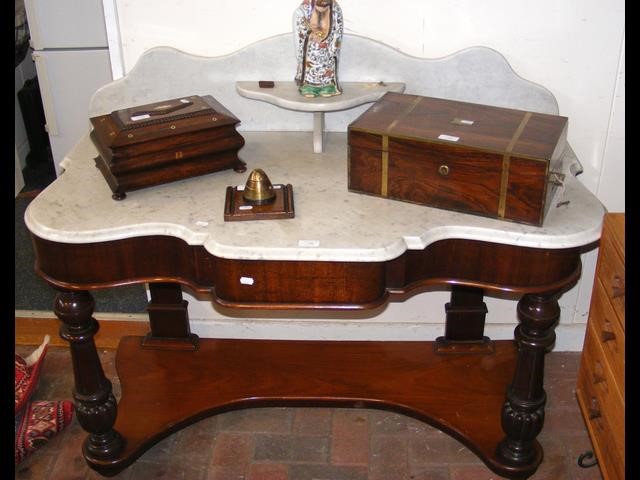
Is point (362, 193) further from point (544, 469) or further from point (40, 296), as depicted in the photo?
point (40, 296)

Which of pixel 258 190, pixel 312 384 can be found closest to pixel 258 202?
pixel 258 190

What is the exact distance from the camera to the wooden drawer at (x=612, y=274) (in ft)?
6.49

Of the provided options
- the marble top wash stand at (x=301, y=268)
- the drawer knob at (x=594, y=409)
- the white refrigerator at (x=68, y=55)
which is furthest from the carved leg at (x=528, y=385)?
the white refrigerator at (x=68, y=55)

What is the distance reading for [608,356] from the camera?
209 centimetres

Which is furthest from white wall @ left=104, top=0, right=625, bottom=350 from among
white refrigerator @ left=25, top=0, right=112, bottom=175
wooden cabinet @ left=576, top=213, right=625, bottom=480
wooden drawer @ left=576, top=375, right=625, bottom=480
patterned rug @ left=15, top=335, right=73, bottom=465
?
white refrigerator @ left=25, top=0, right=112, bottom=175

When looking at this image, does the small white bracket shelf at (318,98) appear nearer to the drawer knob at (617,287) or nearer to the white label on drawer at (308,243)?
the white label on drawer at (308,243)

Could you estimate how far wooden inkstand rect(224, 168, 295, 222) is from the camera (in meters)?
1.89

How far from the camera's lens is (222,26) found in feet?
7.84

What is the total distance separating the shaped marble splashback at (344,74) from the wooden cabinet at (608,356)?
53cm

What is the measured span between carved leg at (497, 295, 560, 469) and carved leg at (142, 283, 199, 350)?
1.17m

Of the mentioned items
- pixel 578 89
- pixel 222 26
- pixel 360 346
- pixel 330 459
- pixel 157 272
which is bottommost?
pixel 330 459

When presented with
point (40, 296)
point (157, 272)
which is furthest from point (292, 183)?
point (40, 296)

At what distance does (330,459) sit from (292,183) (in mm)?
960

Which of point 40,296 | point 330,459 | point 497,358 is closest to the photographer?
point 330,459
